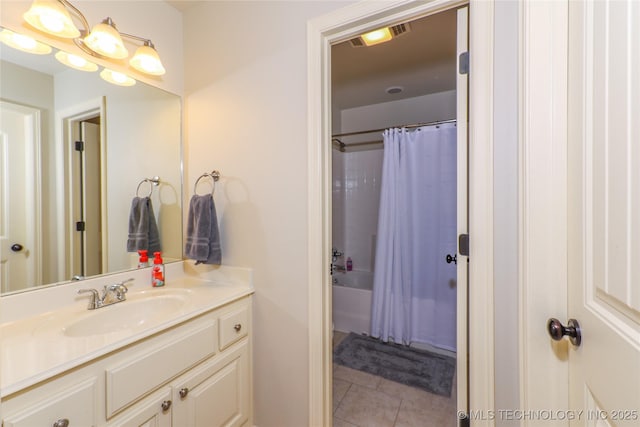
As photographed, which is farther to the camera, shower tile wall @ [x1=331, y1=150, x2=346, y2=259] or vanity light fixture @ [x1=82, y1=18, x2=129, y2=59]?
shower tile wall @ [x1=331, y1=150, x2=346, y2=259]

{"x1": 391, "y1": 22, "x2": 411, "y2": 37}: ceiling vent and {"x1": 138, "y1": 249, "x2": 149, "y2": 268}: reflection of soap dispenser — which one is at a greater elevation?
{"x1": 391, "y1": 22, "x2": 411, "y2": 37}: ceiling vent

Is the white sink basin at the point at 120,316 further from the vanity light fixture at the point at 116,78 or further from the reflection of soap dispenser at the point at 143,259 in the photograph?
the vanity light fixture at the point at 116,78

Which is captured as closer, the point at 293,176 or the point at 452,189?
the point at 293,176

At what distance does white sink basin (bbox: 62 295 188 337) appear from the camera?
104cm

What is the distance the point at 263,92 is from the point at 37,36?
3.07 feet

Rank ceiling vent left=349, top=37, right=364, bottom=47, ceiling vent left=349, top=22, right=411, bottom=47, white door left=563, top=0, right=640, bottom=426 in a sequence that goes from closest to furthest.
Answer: white door left=563, top=0, right=640, bottom=426
ceiling vent left=349, top=22, right=411, bottom=47
ceiling vent left=349, top=37, right=364, bottom=47

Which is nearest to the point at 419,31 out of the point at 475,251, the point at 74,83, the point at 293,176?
the point at 293,176

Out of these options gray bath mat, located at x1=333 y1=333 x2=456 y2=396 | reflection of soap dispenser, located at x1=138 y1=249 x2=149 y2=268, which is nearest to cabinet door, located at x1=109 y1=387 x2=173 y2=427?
reflection of soap dispenser, located at x1=138 y1=249 x2=149 y2=268

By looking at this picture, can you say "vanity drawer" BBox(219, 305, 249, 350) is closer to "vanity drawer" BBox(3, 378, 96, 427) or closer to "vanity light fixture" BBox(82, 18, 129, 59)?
"vanity drawer" BBox(3, 378, 96, 427)

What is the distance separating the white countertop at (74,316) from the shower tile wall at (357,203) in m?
1.79

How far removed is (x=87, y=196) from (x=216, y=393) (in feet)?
3.68

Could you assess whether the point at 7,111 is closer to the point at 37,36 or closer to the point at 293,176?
the point at 37,36

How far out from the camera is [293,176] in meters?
1.30

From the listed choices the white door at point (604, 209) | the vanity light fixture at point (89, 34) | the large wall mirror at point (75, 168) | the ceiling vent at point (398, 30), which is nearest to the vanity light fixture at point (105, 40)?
the vanity light fixture at point (89, 34)
